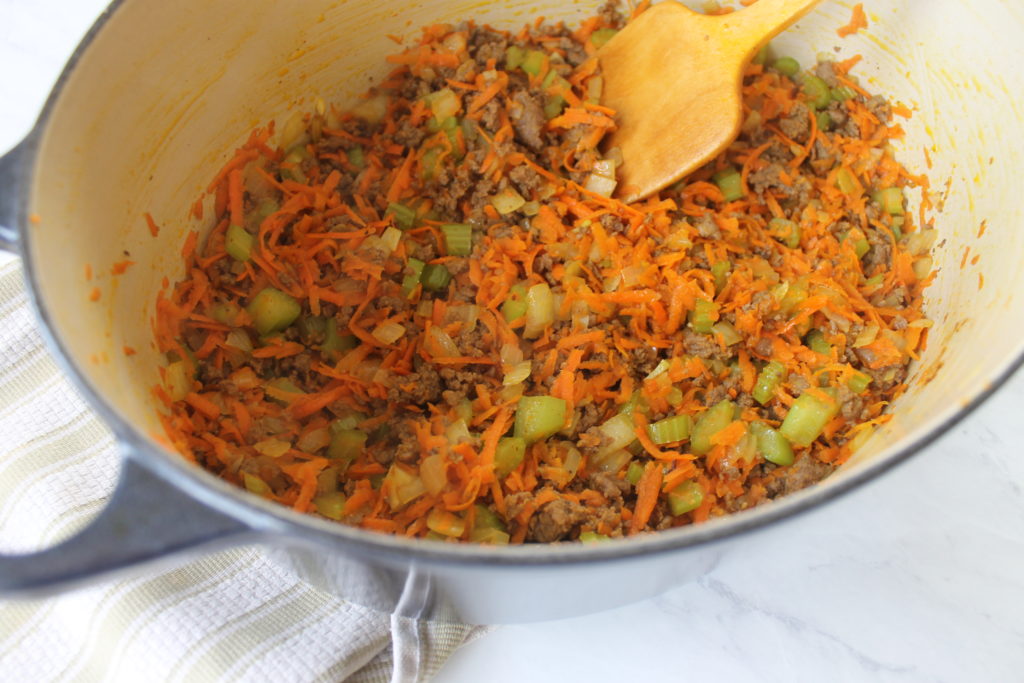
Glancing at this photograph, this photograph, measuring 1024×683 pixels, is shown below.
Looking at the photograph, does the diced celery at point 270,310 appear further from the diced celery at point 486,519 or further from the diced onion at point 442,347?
the diced celery at point 486,519

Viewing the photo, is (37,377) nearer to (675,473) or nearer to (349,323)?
(349,323)

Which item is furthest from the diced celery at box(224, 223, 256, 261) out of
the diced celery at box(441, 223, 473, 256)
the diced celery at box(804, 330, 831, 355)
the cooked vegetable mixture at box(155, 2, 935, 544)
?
the diced celery at box(804, 330, 831, 355)

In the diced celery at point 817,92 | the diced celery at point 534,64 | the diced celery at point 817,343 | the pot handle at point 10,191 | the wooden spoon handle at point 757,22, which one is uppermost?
the pot handle at point 10,191

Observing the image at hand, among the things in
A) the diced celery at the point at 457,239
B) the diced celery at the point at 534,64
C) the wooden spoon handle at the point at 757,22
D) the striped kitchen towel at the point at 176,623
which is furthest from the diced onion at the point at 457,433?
the wooden spoon handle at the point at 757,22

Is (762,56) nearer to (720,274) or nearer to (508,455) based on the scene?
(720,274)

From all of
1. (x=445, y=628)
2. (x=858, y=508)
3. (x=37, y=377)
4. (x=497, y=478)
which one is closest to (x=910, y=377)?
(x=858, y=508)
